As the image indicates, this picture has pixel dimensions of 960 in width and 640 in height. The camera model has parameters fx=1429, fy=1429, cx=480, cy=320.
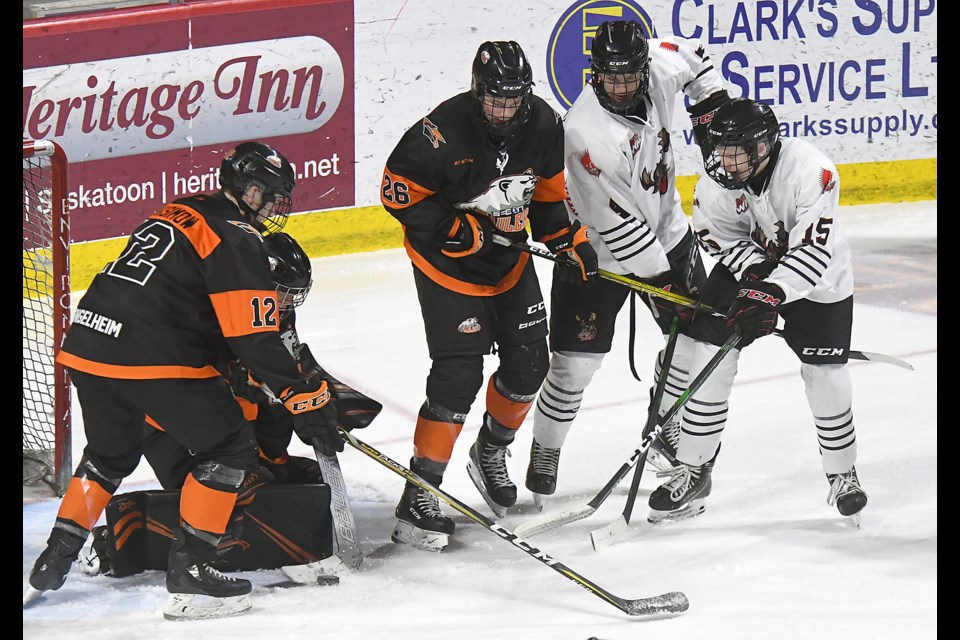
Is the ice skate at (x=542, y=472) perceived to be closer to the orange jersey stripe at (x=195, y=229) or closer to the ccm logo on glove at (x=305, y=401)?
the ccm logo on glove at (x=305, y=401)

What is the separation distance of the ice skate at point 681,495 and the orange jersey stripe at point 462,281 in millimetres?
670

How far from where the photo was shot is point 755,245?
11.9ft

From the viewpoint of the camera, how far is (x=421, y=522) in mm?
3580

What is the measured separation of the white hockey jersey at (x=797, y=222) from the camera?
3404 millimetres

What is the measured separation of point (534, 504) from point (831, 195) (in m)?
1.15

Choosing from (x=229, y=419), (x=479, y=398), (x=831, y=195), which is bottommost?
(x=479, y=398)

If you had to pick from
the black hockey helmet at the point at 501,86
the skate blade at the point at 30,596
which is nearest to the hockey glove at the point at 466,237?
the black hockey helmet at the point at 501,86

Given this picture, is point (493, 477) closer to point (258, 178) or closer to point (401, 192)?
point (401, 192)

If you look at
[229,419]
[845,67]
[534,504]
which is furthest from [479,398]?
[845,67]

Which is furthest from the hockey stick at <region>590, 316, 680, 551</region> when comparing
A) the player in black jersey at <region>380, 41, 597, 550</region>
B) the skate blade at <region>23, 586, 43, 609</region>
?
the skate blade at <region>23, 586, 43, 609</region>

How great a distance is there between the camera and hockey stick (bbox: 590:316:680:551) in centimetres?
354

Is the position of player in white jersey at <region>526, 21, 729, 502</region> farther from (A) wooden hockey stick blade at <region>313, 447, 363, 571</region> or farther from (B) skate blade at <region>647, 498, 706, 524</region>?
(A) wooden hockey stick blade at <region>313, 447, 363, 571</region>

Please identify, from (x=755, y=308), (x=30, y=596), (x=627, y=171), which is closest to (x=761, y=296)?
(x=755, y=308)

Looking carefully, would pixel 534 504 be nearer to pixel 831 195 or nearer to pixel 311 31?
pixel 831 195
